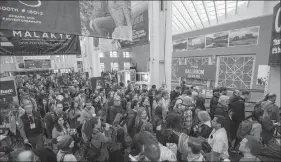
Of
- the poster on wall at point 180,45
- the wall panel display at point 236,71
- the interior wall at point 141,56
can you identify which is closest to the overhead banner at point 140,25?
the wall panel display at point 236,71

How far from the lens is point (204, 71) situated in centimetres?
877

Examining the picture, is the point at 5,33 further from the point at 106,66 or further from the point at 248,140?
the point at 106,66

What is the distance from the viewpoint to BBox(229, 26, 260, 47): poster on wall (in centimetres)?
1055

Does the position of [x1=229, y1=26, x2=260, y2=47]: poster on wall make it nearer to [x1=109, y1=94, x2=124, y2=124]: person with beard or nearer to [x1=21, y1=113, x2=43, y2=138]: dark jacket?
[x1=109, y1=94, x2=124, y2=124]: person with beard

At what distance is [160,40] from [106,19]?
3054 millimetres

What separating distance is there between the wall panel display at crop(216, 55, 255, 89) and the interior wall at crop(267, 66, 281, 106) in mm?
7508

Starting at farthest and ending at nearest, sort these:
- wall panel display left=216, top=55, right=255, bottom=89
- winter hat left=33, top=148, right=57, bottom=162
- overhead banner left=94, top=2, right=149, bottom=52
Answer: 1. wall panel display left=216, top=55, right=255, bottom=89
2. overhead banner left=94, top=2, right=149, bottom=52
3. winter hat left=33, top=148, right=57, bottom=162

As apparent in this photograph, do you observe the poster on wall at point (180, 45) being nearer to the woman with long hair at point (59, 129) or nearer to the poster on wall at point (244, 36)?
the poster on wall at point (244, 36)

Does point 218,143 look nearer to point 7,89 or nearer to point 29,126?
point 29,126

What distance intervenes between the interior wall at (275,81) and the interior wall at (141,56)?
18.1 metres

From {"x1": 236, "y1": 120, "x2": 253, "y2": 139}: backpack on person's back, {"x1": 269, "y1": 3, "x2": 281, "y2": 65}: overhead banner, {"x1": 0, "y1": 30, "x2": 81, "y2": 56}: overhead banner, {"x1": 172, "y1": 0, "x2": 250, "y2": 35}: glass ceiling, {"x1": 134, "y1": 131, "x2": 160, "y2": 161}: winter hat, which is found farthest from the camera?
{"x1": 172, "y1": 0, "x2": 250, "y2": 35}: glass ceiling

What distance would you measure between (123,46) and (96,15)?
2.44 m

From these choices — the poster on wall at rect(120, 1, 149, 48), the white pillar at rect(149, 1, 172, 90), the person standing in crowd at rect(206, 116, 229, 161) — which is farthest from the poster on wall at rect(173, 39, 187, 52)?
the person standing in crowd at rect(206, 116, 229, 161)

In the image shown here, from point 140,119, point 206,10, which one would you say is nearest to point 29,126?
point 140,119
